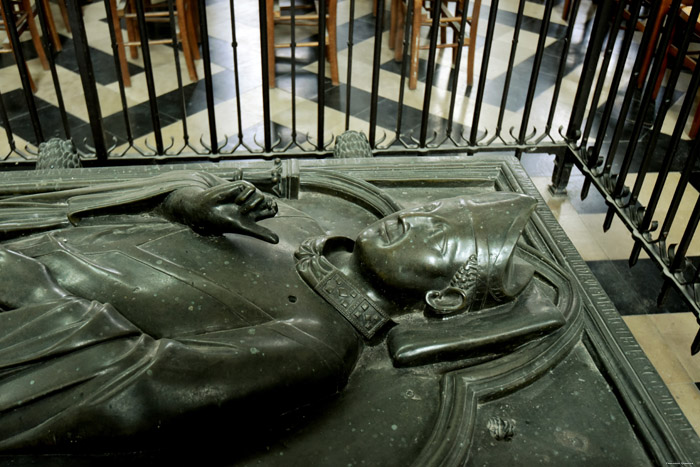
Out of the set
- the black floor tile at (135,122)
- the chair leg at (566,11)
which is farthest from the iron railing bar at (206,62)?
the chair leg at (566,11)

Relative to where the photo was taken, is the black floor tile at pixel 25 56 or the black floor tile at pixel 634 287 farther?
the black floor tile at pixel 25 56

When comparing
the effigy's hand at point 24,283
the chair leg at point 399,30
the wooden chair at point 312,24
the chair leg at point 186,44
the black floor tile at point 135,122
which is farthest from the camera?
the chair leg at point 399,30

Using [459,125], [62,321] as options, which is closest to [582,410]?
[62,321]

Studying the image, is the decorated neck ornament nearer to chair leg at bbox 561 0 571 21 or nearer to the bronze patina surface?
the bronze patina surface

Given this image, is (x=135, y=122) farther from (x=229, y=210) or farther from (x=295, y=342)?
(x=295, y=342)

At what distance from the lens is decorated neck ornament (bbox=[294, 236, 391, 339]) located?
1612 millimetres

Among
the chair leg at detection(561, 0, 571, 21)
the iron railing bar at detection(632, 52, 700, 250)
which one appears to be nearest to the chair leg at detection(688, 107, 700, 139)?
the iron railing bar at detection(632, 52, 700, 250)

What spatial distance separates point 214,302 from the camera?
152 cm

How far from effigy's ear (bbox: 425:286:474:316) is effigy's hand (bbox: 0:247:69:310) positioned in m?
0.86

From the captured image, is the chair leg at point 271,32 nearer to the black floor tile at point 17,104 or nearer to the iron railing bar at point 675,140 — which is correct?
the black floor tile at point 17,104

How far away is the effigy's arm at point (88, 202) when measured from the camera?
5.74 feet

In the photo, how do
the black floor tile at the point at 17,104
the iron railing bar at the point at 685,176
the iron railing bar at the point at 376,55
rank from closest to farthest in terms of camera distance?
the iron railing bar at the point at 685,176, the iron railing bar at the point at 376,55, the black floor tile at the point at 17,104

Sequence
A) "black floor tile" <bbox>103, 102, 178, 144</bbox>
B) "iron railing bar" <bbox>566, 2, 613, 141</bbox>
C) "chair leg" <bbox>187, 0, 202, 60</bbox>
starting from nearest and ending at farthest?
"iron railing bar" <bbox>566, 2, 613, 141</bbox>, "black floor tile" <bbox>103, 102, 178, 144</bbox>, "chair leg" <bbox>187, 0, 202, 60</bbox>

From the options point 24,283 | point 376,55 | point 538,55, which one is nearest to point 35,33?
point 376,55
